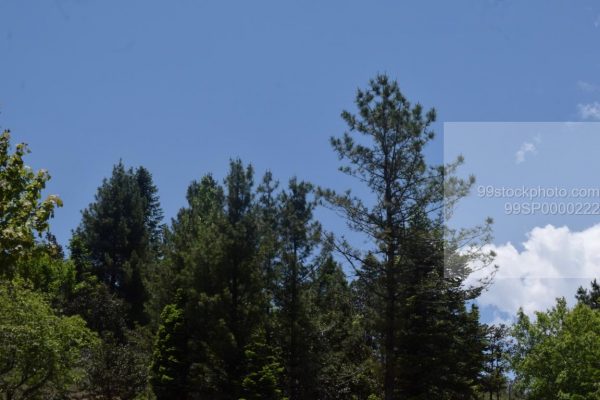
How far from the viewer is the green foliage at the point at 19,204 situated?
8758 mm

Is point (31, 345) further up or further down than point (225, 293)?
further down

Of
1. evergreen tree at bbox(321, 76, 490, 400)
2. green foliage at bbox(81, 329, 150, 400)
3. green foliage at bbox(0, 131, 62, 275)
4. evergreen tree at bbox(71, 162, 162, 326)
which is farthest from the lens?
evergreen tree at bbox(71, 162, 162, 326)

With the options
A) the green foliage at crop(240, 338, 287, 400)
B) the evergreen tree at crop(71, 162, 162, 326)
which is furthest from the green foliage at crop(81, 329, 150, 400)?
the evergreen tree at crop(71, 162, 162, 326)

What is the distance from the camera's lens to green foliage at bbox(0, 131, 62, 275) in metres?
8.76

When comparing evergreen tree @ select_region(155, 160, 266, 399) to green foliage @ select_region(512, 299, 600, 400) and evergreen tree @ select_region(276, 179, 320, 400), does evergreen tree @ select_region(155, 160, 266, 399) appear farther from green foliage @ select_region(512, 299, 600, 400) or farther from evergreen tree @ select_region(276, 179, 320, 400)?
green foliage @ select_region(512, 299, 600, 400)

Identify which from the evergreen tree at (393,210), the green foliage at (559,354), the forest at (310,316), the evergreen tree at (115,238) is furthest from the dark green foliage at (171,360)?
the evergreen tree at (115,238)

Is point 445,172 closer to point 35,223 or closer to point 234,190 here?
point 234,190

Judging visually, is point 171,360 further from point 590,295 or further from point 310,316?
point 590,295

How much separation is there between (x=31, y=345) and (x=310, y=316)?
491 inches

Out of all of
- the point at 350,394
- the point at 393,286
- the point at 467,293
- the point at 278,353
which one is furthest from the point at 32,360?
the point at 467,293

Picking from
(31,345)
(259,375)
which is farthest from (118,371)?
(259,375)

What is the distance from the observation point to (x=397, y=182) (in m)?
23.3

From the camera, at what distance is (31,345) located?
24.3 metres

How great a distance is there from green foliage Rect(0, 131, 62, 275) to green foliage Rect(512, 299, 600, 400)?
1208 inches
